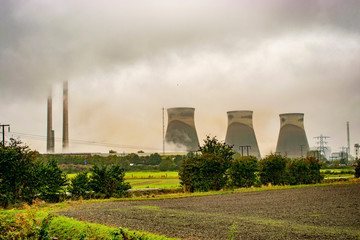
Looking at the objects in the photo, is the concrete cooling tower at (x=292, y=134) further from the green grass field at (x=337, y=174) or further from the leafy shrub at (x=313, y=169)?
the leafy shrub at (x=313, y=169)

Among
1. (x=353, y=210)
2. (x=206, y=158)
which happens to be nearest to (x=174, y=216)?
(x=353, y=210)

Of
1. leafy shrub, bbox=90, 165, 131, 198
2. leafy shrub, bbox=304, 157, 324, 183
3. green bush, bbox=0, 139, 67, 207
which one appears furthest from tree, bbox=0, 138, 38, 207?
leafy shrub, bbox=304, 157, 324, 183

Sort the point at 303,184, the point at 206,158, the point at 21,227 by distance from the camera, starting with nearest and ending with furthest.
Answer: the point at 21,227 < the point at 206,158 < the point at 303,184

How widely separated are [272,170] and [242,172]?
2833 millimetres

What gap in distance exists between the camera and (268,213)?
12.4m

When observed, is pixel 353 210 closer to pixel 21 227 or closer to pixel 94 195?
pixel 21 227

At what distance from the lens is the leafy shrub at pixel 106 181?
18688mm

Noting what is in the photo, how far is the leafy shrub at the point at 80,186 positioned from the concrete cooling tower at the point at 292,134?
211ft

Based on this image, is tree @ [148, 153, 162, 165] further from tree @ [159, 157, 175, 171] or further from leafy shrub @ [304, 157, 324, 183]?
leafy shrub @ [304, 157, 324, 183]

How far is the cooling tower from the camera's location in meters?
70.0

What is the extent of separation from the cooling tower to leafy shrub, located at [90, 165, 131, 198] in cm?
5084

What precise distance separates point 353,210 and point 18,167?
478 inches

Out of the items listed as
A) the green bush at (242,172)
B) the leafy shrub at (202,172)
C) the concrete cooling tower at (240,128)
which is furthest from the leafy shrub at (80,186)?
the concrete cooling tower at (240,128)

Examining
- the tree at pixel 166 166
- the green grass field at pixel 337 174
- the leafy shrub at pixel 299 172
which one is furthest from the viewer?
the tree at pixel 166 166
